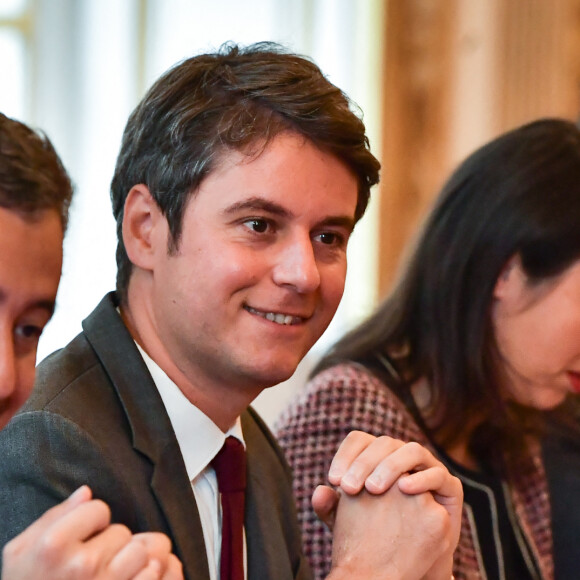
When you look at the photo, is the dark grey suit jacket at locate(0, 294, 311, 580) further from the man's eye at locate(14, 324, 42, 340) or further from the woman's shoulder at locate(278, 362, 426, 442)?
the woman's shoulder at locate(278, 362, 426, 442)

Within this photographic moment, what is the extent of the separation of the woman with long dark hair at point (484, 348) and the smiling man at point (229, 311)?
439 millimetres

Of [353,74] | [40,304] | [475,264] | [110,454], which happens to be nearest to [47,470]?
[110,454]

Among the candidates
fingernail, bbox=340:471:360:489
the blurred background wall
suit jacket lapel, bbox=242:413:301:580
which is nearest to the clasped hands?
fingernail, bbox=340:471:360:489

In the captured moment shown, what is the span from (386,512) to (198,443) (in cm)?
27

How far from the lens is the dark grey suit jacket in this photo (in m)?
1.12

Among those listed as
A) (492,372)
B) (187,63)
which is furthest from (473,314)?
(187,63)

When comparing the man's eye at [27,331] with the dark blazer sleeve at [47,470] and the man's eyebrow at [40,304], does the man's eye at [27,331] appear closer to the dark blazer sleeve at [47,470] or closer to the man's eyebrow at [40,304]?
the man's eyebrow at [40,304]

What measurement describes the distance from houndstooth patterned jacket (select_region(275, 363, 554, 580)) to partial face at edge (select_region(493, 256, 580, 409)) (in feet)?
0.77

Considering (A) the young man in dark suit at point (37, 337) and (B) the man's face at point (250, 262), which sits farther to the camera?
(B) the man's face at point (250, 262)

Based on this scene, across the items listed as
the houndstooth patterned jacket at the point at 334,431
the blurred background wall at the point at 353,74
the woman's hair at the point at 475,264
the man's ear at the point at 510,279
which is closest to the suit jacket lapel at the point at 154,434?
the houndstooth patterned jacket at the point at 334,431

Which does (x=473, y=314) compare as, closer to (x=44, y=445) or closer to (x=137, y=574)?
(x=44, y=445)

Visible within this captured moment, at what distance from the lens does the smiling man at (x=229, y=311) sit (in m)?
1.28

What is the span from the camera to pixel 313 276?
1.30 metres

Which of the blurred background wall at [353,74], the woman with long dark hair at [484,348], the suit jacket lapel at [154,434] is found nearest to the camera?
the suit jacket lapel at [154,434]
